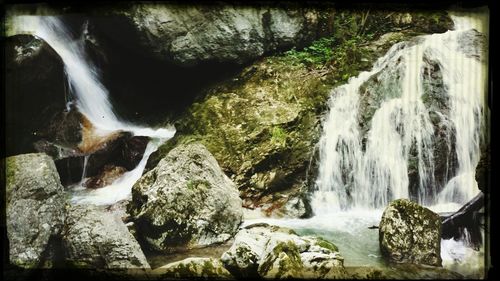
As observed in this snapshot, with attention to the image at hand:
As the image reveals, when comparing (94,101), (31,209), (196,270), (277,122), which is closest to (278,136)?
(277,122)

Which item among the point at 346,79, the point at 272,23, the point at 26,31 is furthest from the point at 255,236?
the point at 26,31

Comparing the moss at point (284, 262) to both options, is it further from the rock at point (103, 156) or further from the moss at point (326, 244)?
the rock at point (103, 156)

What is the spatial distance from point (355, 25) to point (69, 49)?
9.91 ft

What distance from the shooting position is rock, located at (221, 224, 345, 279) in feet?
13.4

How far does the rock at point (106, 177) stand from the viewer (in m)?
4.38

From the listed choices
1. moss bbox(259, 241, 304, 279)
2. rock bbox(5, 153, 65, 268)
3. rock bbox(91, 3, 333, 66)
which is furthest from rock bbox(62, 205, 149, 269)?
rock bbox(91, 3, 333, 66)

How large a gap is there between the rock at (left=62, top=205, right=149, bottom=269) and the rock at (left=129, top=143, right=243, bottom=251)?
0.56 ft

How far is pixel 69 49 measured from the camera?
461 cm

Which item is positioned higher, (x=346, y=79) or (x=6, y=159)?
(x=346, y=79)

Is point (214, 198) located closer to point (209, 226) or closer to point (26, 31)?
point (209, 226)

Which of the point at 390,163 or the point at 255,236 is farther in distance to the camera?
the point at 390,163

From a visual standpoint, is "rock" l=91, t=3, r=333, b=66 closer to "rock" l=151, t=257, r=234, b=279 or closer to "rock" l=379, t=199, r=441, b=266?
"rock" l=379, t=199, r=441, b=266

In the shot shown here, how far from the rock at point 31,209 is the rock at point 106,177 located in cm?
32

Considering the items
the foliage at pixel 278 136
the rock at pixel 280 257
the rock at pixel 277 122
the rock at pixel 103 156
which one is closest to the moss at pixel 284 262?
the rock at pixel 280 257
